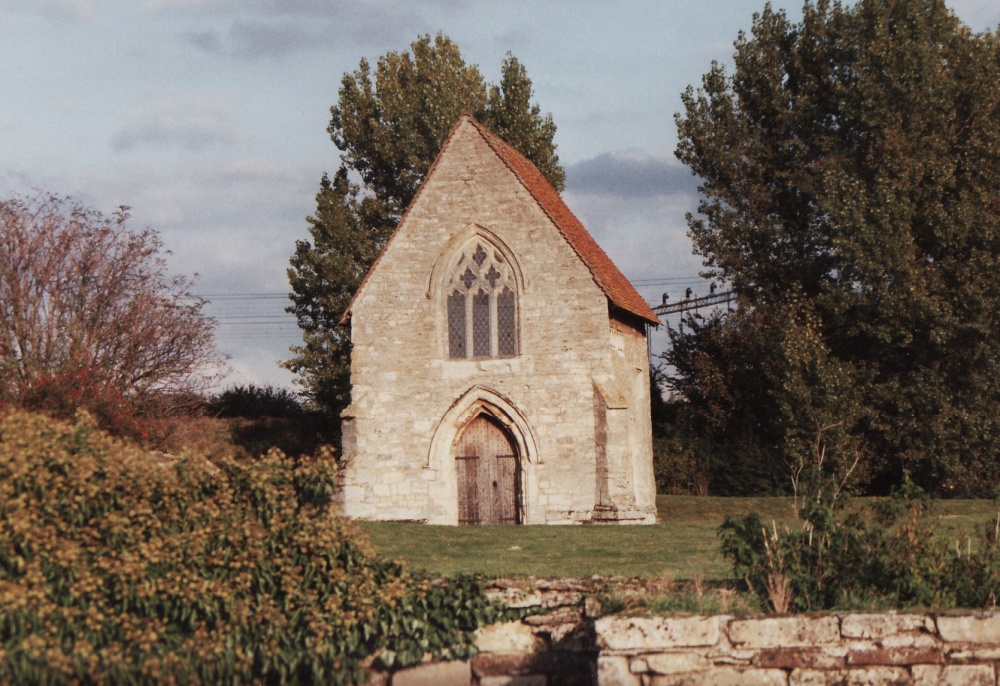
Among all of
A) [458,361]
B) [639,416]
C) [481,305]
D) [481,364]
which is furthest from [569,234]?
[639,416]

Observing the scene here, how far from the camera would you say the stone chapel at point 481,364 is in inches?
865

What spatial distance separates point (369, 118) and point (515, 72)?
518cm

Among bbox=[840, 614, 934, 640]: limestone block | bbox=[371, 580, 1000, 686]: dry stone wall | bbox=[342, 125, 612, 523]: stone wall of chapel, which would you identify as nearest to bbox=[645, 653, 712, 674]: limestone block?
bbox=[371, 580, 1000, 686]: dry stone wall

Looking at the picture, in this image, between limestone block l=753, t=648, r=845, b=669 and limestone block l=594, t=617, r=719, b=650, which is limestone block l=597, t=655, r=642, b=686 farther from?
limestone block l=753, t=648, r=845, b=669

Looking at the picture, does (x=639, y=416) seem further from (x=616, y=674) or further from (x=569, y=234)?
(x=616, y=674)

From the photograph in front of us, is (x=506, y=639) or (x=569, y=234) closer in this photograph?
(x=506, y=639)

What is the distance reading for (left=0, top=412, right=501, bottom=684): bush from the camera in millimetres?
9344

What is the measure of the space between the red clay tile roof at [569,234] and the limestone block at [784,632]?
41.9ft

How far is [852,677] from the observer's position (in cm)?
969

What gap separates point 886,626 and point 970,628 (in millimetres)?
727

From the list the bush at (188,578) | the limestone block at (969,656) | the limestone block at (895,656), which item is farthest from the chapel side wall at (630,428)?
the limestone block at (969,656)

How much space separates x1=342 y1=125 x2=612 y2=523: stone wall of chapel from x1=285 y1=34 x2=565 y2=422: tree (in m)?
11.8

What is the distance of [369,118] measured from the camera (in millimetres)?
37312

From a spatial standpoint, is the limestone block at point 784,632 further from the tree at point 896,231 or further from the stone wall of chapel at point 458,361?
the tree at point 896,231
